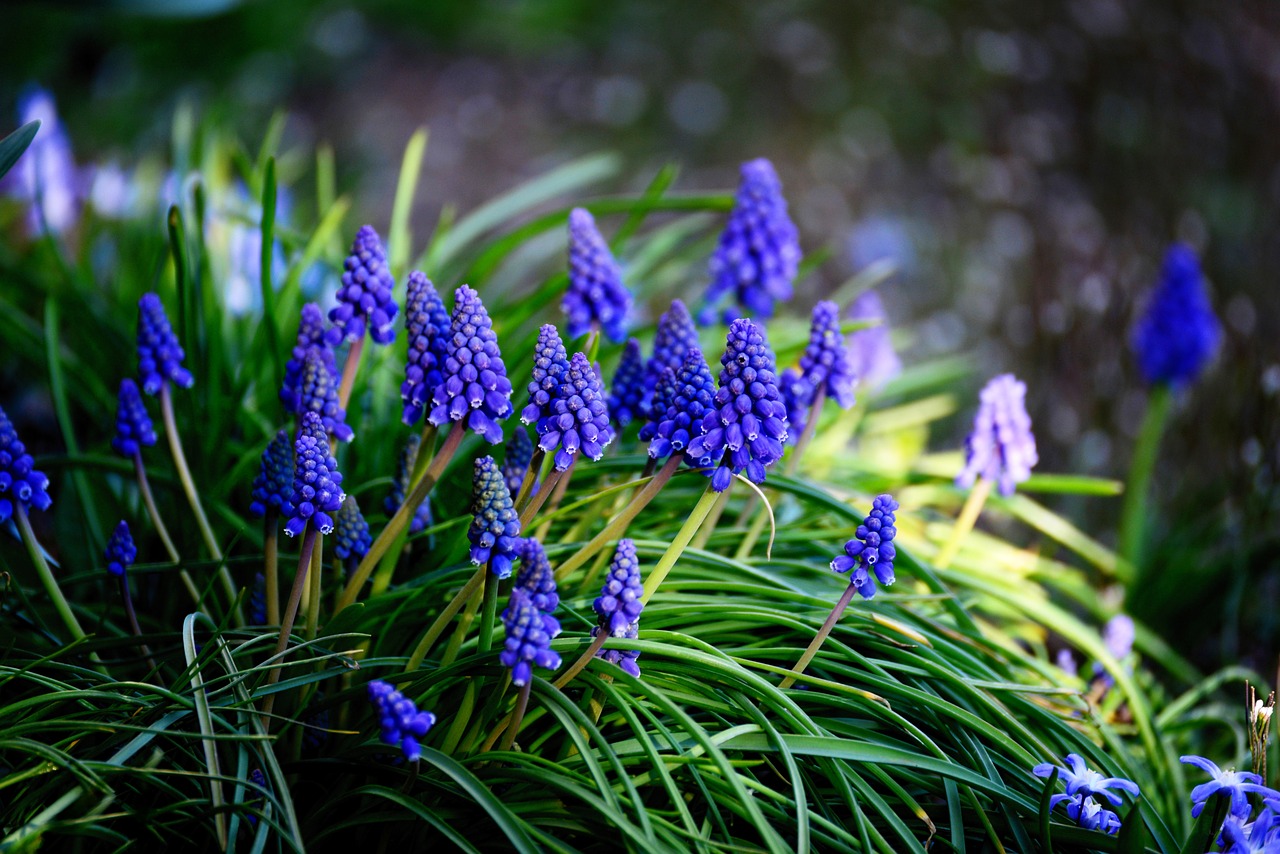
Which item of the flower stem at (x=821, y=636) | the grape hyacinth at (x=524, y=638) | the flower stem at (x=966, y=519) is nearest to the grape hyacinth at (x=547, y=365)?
the grape hyacinth at (x=524, y=638)

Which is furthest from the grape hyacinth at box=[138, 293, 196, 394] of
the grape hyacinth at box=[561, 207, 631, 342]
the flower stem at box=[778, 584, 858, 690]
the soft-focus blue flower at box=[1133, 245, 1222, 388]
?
the soft-focus blue flower at box=[1133, 245, 1222, 388]

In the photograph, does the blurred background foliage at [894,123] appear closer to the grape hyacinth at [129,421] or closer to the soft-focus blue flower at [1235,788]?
the soft-focus blue flower at [1235,788]

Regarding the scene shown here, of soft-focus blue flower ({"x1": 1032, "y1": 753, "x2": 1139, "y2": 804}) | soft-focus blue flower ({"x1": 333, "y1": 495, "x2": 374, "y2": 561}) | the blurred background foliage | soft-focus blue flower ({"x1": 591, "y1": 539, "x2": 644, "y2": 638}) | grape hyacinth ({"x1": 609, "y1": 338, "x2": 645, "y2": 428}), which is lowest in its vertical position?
soft-focus blue flower ({"x1": 1032, "y1": 753, "x2": 1139, "y2": 804})

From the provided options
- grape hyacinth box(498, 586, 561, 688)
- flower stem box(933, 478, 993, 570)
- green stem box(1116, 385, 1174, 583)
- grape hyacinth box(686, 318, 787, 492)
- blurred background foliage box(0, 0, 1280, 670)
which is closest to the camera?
grape hyacinth box(498, 586, 561, 688)

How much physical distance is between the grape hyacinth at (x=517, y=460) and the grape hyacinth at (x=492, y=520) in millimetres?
511

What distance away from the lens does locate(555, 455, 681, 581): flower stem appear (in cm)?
194

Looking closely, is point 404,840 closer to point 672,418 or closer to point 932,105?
point 672,418

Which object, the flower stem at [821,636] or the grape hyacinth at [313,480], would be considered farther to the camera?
the flower stem at [821,636]

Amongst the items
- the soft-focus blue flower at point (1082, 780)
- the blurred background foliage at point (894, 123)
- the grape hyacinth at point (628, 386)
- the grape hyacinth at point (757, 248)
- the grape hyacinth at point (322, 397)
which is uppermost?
the blurred background foliage at point (894, 123)

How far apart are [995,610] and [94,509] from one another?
272 cm

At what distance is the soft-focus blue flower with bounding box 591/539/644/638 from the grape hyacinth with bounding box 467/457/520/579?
0.63 ft

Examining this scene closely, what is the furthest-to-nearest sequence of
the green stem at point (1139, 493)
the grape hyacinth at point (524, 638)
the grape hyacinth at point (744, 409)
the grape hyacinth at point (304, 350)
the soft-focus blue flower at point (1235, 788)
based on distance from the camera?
the green stem at point (1139, 493), the grape hyacinth at point (304, 350), the soft-focus blue flower at point (1235, 788), the grape hyacinth at point (744, 409), the grape hyacinth at point (524, 638)

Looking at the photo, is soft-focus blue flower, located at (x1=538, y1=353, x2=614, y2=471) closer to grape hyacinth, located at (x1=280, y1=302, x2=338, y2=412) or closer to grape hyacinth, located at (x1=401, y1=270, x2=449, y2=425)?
grape hyacinth, located at (x1=401, y1=270, x2=449, y2=425)

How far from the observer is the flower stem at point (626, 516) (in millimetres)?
1936
